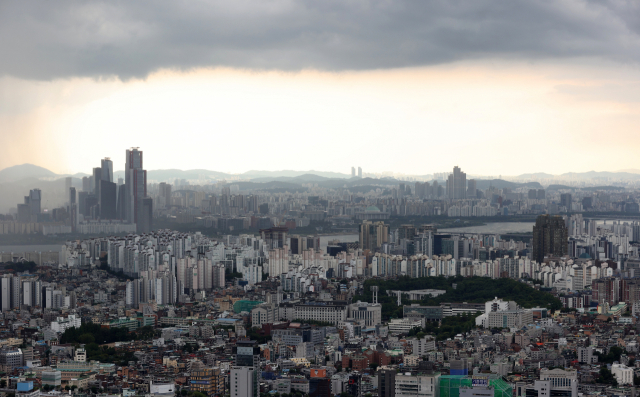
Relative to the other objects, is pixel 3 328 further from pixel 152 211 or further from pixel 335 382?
pixel 152 211

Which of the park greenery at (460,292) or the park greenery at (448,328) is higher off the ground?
the park greenery at (460,292)

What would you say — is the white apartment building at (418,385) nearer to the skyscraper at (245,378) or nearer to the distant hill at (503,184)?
the skyscraper at (245,378)

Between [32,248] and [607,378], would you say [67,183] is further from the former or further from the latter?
[607,378]

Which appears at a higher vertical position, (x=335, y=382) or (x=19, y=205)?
(x=19, y=205)

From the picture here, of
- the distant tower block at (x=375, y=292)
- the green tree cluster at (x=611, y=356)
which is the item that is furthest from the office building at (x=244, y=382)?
the distant tower block at (x=375, y=292)

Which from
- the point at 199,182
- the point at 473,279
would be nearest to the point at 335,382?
the point at 473,279

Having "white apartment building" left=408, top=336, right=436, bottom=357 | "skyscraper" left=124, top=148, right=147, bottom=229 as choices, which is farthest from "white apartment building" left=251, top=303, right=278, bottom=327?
"skyscraper" left=124, top=148, right=147, bottom=229
